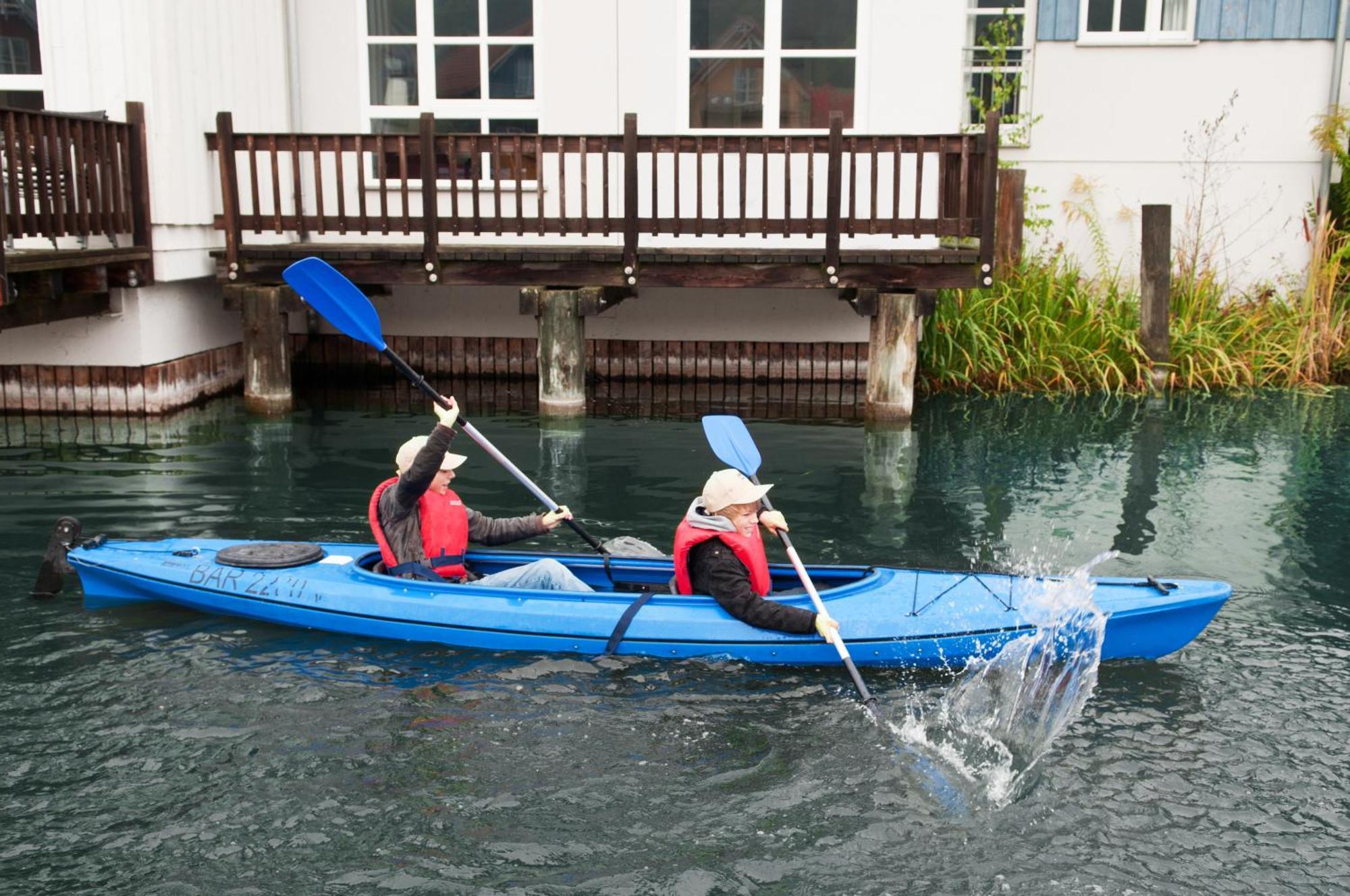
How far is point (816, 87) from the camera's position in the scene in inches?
477

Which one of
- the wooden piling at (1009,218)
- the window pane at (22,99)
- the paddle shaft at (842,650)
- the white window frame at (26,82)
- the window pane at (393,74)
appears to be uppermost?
the window pane at (393,74)

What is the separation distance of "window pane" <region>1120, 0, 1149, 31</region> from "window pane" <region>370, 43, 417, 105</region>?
8.05m

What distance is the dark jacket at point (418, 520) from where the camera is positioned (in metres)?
6.64

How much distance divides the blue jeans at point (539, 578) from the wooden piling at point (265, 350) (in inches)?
219

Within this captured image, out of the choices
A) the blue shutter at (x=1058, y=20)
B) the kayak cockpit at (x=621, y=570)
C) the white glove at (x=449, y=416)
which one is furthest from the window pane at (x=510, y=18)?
the kayak cockpit at (x=621, y=570)

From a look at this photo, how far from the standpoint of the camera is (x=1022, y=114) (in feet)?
50.3

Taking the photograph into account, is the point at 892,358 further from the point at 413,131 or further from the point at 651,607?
the point at 651,607

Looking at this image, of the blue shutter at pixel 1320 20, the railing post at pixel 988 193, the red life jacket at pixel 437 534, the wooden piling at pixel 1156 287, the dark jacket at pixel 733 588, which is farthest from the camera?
the blue shutter at pixel 1320 20

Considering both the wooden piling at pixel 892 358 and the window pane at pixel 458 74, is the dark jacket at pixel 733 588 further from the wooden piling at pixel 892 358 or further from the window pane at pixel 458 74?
the window pane at pixel 458 74

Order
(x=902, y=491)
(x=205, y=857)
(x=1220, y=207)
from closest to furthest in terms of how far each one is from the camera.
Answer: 1. (x=205, y=857)
2. (x=902, y=491)
3. (x=1220, y=207)

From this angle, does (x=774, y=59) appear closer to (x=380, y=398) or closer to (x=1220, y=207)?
(x=380, y=398)

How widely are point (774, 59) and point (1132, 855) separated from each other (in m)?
8.71

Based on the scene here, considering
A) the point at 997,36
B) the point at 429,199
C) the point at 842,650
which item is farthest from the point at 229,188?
the point at 997,36

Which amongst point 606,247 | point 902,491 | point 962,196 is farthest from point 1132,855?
point 606,247
